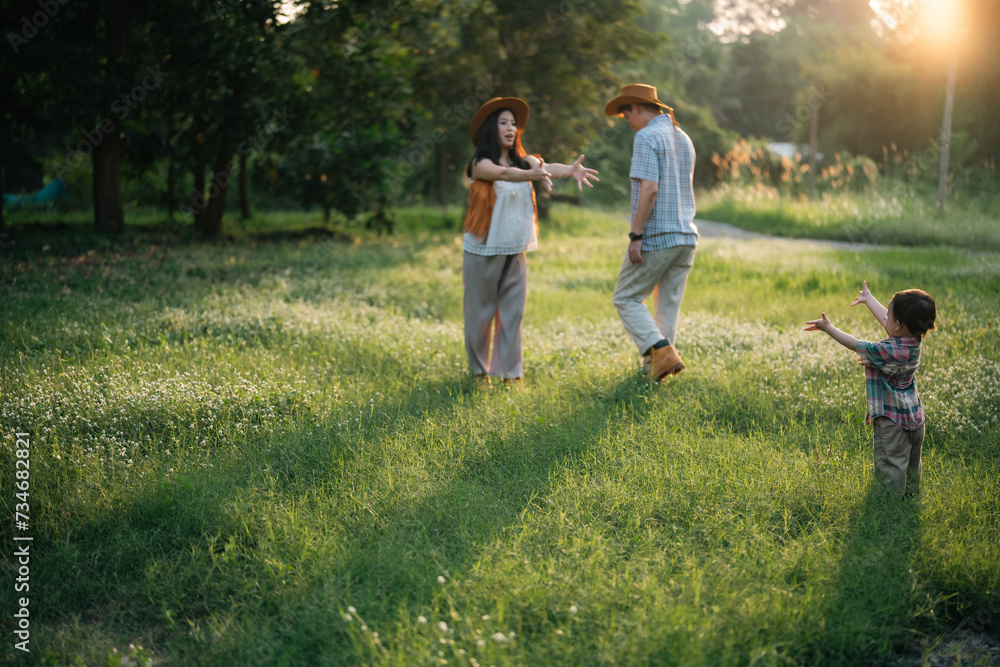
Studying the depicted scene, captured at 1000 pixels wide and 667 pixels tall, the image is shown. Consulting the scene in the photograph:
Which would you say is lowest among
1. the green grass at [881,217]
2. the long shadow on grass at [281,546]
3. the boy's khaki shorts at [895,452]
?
the long shadow on grass at [281,546]

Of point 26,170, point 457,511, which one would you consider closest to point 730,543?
point 457,511

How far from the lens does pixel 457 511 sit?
381 cm

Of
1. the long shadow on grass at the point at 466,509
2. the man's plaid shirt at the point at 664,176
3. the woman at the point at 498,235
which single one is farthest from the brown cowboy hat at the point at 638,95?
the long shadow on grass at the point at 466,509

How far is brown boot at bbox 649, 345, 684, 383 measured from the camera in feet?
18.7

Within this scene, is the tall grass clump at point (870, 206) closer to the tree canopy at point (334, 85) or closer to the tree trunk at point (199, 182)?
the tree canopy at point (334, 85)

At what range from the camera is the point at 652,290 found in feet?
20.5

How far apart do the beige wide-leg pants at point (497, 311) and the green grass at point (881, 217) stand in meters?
12.0

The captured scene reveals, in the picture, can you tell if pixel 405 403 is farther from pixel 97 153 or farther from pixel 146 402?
pixel 97 153

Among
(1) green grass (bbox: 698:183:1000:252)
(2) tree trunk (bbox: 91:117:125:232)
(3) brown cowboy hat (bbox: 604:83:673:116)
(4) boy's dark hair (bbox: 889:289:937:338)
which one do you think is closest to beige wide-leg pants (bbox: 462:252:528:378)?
(3) brown cowboy hat (bbox: 604:83:673:116)

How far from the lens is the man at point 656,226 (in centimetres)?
578

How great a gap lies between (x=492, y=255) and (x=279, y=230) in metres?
13.4

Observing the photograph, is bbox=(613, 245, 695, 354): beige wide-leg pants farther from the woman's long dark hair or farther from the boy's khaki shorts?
the boy's khaki shorts

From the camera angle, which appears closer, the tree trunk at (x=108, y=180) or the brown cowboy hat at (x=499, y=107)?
the brown cowboy hat at (x=499, y=107)

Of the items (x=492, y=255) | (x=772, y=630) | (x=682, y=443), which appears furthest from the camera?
(x=492, y=255)
